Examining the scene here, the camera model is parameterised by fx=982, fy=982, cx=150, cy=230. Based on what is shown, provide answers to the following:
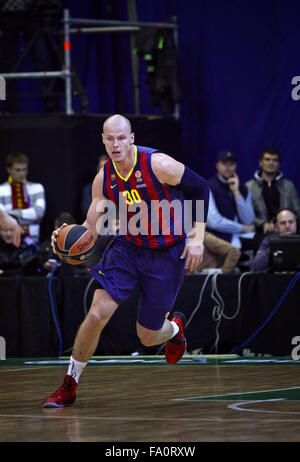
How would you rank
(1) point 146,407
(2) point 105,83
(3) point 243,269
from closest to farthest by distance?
1. (1) point 146,407
2. (3) point 243,269
3. (2) point 105,83

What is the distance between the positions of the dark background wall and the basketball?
509cm

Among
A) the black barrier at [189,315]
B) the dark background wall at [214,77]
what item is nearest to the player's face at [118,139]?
the black barrier at [189,315]

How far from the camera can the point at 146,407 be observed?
5.75 meters

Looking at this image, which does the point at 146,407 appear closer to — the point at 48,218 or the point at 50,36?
the point at 48,218

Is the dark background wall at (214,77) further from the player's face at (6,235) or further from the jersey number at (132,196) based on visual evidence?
the jersey number at (132,196)

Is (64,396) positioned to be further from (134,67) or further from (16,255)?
(134,67)

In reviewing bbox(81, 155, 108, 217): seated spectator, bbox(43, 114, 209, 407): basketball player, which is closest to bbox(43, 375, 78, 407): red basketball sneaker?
bbox(43, 114, 209, 407): basketball player

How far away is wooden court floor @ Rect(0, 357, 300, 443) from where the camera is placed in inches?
183

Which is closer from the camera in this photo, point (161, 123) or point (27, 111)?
point (161, 123)

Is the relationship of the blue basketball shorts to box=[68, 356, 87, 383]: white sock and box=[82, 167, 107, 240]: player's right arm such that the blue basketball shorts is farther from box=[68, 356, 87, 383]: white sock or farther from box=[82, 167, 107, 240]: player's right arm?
box=[68, 356, 87, 383]: white sock

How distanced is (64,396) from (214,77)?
21.7 feet

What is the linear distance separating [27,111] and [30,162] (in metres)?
1.62

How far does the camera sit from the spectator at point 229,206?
10.4 metres

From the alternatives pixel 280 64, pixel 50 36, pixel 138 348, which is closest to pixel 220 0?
pixel 280 64
